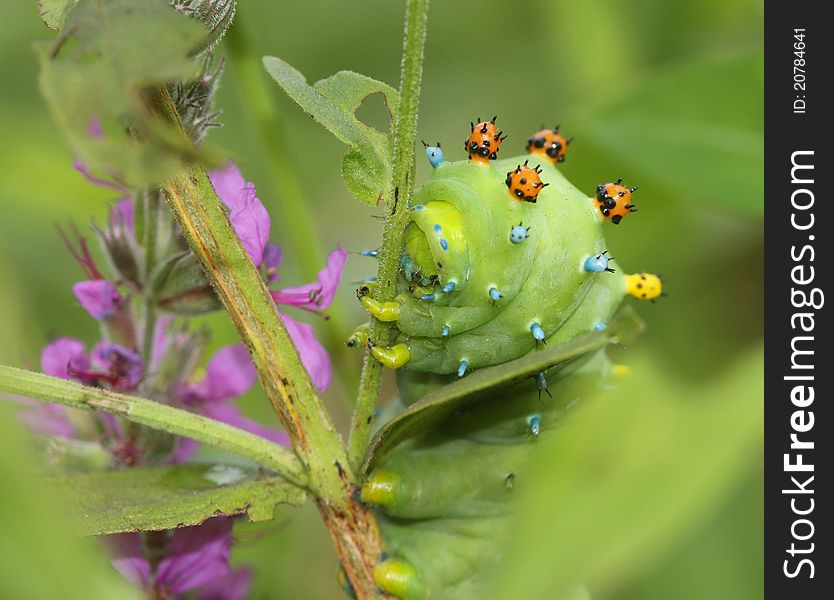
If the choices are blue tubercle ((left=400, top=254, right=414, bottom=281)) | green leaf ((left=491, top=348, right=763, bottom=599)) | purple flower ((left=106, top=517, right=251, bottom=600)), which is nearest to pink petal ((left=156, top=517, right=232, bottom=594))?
purple flower ((left=106, top=517, right=251, bottom=600))

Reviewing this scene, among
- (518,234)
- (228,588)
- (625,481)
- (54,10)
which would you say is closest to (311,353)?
(518,234)

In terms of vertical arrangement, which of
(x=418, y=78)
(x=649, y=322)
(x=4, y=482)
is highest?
(x=649, y=322)

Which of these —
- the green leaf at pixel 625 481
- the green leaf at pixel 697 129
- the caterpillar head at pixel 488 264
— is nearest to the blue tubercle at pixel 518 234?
the caterpillar head at pixel 488 264

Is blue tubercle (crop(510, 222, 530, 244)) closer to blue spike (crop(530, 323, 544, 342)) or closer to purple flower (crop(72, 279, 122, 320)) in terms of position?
blue spike (crop(530, 323, 544, 342))

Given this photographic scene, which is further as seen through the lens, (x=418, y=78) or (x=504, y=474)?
(x=504, y=474)

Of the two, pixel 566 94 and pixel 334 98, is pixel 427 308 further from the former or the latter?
pixel 566 94
